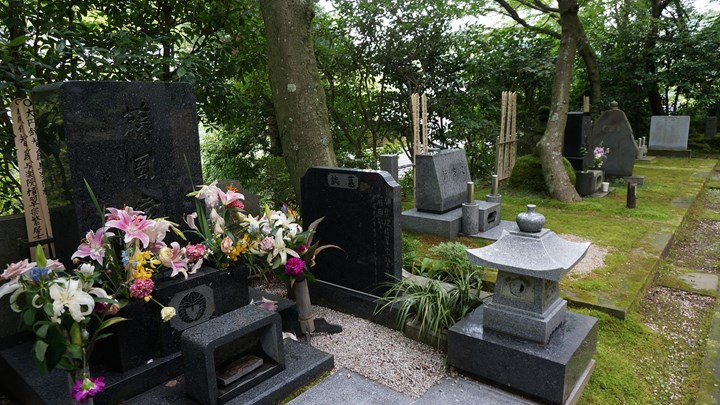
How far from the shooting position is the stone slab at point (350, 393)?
277 centimetres

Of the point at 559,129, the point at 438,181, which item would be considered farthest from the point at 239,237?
the point at 559,129

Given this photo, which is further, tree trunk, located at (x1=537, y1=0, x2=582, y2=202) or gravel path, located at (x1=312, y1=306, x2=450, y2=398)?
tree trunk, located at (x1=537, y1=0, x2=582, y2=202)

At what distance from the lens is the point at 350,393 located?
2.85 m

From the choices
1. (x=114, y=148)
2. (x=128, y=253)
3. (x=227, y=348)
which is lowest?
(x=227, y=348)

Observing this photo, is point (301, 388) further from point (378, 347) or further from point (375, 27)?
point (375, 27)

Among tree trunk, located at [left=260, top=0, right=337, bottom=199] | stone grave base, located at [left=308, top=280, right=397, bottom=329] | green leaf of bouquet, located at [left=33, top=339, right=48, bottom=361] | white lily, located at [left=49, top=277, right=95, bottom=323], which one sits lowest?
stone grave base, located at [left=308, top=280, right=397, bottom=329]

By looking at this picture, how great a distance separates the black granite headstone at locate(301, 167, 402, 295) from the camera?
3705 millimetres

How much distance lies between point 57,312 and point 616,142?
10044 millimetres

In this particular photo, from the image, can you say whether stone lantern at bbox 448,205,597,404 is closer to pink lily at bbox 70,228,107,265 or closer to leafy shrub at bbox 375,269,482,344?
leafy shrub at bbox 375,269,482,344

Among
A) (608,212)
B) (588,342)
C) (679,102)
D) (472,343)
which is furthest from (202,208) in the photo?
(679,102)

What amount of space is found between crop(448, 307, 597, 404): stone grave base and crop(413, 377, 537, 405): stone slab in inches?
2.0

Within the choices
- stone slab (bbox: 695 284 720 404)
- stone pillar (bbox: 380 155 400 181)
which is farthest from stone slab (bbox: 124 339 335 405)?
stone pillar (bbox: 380 155 400 181)

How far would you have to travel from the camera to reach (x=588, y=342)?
2.93 metres

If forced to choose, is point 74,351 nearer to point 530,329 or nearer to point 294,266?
point 294,266
